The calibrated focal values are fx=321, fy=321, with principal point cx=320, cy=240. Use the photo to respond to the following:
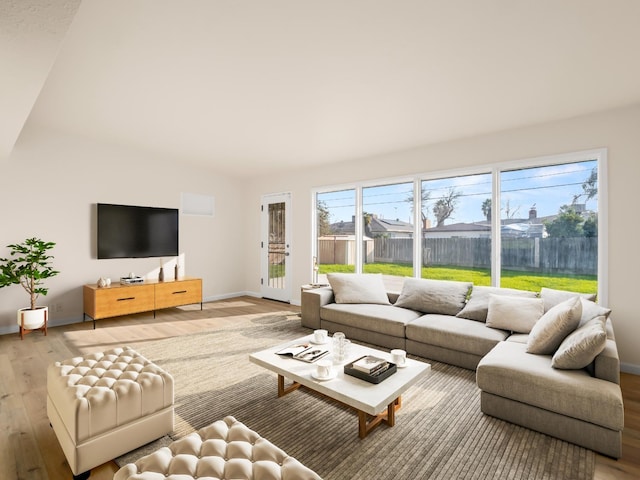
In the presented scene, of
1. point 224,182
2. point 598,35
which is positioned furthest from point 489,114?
point 224,182

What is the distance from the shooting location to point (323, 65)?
2.50 metres

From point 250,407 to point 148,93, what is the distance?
2.97 m

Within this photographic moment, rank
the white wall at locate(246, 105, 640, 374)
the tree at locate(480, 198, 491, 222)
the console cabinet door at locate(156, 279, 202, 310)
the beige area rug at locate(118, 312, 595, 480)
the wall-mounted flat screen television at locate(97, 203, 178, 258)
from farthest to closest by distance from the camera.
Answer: the console cabinet door at locate(156, 279, 202, 310)
the wall-mounted flat screen television at locate(97, 203, 178, 258)
the tree at locate(480, 198, 491, 222)
the white wall at locate(246, 105, 640, 374)
the beige area rug at locate(118, 312, 595, 480)

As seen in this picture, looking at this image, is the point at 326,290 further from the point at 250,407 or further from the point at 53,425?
the point at 53,425

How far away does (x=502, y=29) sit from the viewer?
204 cm

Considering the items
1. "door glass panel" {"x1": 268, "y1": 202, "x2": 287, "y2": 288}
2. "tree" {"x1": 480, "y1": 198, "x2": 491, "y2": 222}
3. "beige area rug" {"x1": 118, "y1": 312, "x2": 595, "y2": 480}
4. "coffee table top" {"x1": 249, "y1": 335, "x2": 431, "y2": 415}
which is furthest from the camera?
"door glass panel" {"x1": 268, "y1": 202, "x2": 287, "y2": 288}

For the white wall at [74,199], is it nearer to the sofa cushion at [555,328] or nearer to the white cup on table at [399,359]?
the white cup on table at [399,359]

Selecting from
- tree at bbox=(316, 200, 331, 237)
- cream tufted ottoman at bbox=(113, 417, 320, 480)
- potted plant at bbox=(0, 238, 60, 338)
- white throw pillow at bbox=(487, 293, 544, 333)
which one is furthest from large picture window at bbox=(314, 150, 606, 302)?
potted plant at bbox=(0, 238, 60, 338)

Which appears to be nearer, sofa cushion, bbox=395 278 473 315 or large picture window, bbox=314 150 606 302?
large picture window, bbox=314 150 606 302

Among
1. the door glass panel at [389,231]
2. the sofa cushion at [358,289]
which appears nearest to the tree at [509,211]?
the door glass panel at [389,231]

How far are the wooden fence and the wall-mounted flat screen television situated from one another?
145 inches

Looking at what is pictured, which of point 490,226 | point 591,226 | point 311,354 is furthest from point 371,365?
point 591,226

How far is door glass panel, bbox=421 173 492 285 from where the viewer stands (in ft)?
13.3

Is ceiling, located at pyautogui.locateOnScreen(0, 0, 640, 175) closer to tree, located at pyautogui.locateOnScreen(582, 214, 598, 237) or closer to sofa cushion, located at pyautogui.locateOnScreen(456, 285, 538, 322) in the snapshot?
tree, located at pyautogui.locateOnScreen(582, 214, 598, 237)
